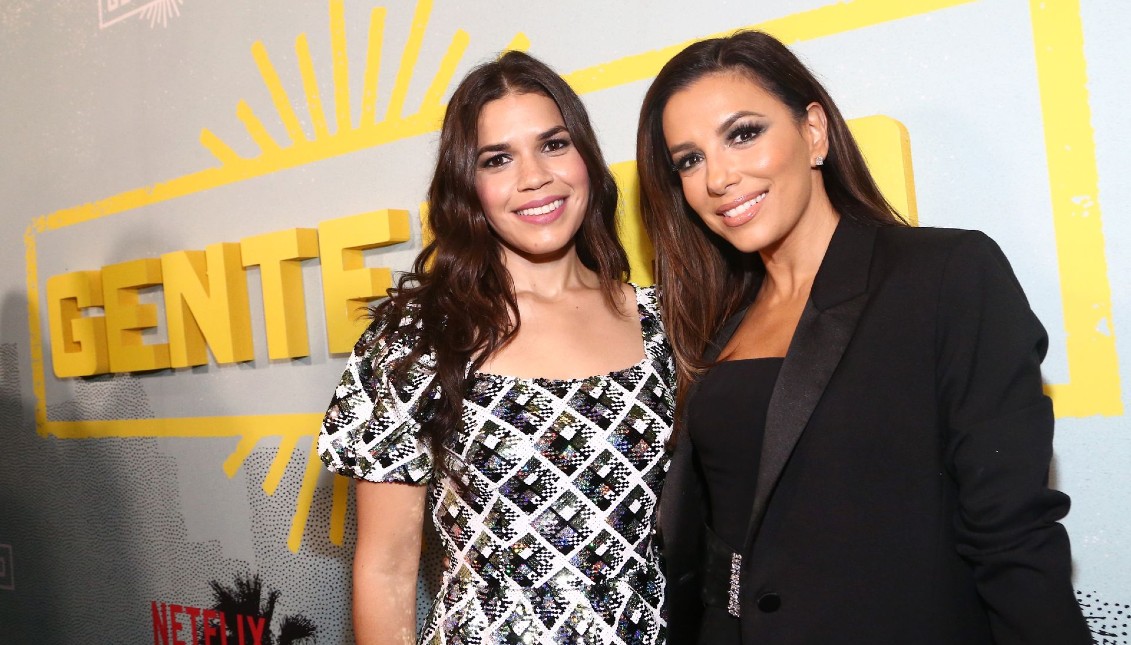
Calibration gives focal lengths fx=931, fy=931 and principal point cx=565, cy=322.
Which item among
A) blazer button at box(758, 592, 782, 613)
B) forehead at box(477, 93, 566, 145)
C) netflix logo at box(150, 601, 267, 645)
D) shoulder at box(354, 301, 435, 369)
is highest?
forehead at box(477, 93, 566, 145)

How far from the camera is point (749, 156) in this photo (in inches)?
67.2

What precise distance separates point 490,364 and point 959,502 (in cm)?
94

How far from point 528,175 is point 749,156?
0.48 meters

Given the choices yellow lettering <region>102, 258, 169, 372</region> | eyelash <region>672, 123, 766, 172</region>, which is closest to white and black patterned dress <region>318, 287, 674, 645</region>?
eyelash <region>672, 123, 766, 172</region>

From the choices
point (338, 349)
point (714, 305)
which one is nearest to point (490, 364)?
point (714, 305)

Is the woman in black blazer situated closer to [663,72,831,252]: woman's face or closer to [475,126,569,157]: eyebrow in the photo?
[663,72,831,252]: woman's face

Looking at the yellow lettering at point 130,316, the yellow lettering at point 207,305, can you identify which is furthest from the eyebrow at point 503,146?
the yellow lettering at point 130,316

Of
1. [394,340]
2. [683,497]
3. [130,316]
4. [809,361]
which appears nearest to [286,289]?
[130,316]

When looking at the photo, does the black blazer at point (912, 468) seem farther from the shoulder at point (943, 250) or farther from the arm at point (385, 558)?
the arm at point (385, 558)

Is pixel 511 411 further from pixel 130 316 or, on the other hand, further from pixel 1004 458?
pixel 130 316

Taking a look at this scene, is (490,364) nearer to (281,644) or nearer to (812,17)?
(812,17)

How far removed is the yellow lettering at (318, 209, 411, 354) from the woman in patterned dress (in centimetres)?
76

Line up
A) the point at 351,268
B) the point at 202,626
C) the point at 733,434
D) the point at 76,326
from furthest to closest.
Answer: the point at 76,326 → the point at 202,626 → the point at 351,268 → the point at 733,434

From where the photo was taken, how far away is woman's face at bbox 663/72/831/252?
171cm
